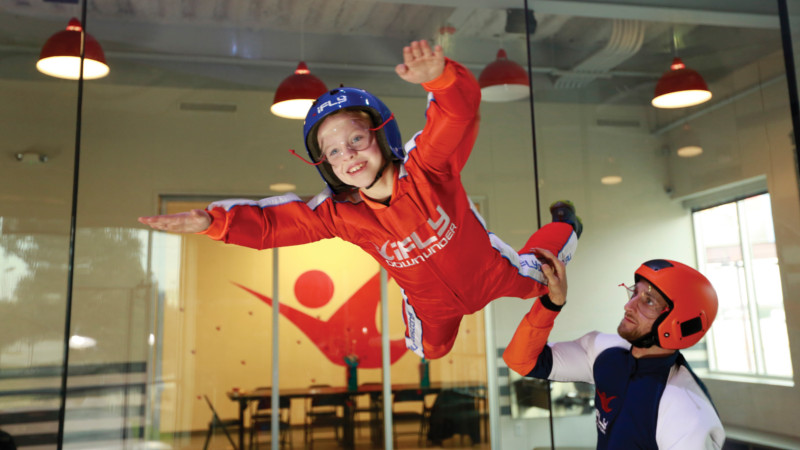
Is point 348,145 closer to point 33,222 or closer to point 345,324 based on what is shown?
point 33,222

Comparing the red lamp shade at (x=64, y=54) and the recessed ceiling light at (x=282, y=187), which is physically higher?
the red lamp shade at (x=64, y=54)

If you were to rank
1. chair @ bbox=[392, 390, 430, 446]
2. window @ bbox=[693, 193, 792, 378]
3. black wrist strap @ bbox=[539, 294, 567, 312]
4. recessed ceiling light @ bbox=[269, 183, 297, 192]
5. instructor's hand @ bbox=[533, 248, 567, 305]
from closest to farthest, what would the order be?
instructor's hand @ bbox=[533, 248, 567, 305], black wrist strap @ bbox=[539, 294, 567, 312], window @ bbox=[693, 193, 792, 378], recessed ceiling light @ bbox=[269, 183, 297, 192], chair @ bbox=[392, 390, 430, 446]

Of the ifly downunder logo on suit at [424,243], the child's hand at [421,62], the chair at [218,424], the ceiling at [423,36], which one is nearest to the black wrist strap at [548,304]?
the ifly downunder logo on suit at [424,243]

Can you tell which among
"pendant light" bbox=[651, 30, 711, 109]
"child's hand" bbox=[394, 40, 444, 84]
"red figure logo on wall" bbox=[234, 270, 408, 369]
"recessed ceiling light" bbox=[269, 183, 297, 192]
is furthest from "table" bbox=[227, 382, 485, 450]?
"child's hand" bbox=[394, 40, 444, 84]

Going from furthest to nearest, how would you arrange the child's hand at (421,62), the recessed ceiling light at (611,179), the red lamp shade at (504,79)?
the red lamp shade at (504,79)
the recessed ceiling light at (611,179)
the child's hand at (421,62)

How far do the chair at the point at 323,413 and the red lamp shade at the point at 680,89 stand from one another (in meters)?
3.43

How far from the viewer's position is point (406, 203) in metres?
1.83

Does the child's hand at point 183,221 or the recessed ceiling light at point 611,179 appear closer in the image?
the child's hand at point 183,221

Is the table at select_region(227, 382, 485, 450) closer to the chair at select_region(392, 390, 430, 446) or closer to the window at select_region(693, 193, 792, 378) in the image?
the chair at select_region(392, 390, 430, 446)

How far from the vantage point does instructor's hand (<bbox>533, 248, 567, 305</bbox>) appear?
2141 mm

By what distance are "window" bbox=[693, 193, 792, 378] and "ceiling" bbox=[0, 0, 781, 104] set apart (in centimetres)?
88

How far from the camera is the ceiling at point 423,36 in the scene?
3777mm

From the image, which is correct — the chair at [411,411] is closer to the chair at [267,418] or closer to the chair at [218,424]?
the chair at [267,418]

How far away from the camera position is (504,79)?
157 inches
